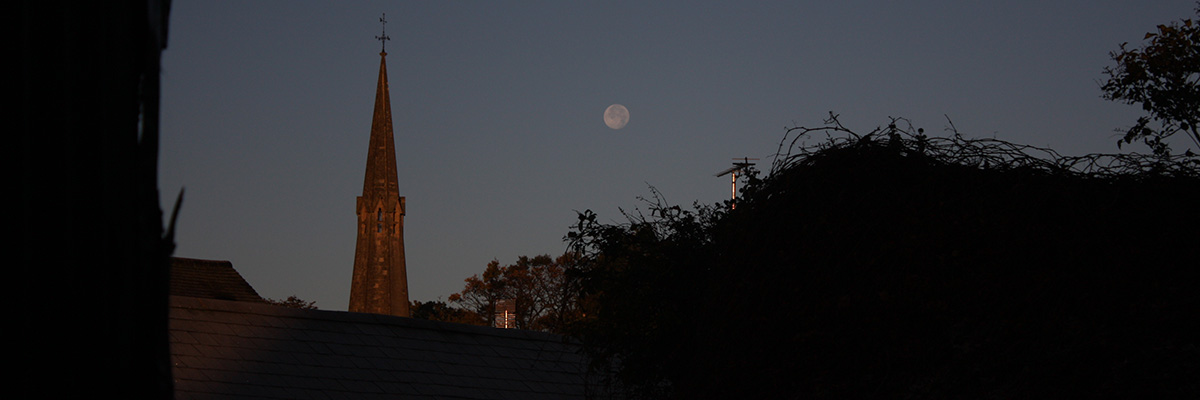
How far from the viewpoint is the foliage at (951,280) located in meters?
5.06

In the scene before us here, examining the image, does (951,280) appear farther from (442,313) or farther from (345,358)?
(442,313)

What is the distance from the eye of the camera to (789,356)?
6055 millimetres

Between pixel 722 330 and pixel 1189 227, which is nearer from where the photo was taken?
pixel 1189 227

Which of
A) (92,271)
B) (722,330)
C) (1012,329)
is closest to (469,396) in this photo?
(722,330)

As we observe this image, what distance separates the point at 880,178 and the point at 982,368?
4.74 ft

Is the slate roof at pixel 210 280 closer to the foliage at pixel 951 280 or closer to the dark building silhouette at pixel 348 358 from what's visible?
the dark building silhouette at pixel 348 358

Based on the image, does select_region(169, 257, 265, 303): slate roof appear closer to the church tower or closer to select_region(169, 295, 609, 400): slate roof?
select_region(169, 295, 609, 400): slate roof

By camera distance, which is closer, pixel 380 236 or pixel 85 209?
pixel 85 209

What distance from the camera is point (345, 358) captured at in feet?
40.9

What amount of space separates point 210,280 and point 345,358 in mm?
24107

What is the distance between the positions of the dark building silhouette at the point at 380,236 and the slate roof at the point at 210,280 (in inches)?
1020

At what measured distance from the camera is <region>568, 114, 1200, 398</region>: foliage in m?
5.06

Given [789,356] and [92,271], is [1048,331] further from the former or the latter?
[92,271]

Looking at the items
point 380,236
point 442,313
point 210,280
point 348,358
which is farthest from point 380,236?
point 348,358
